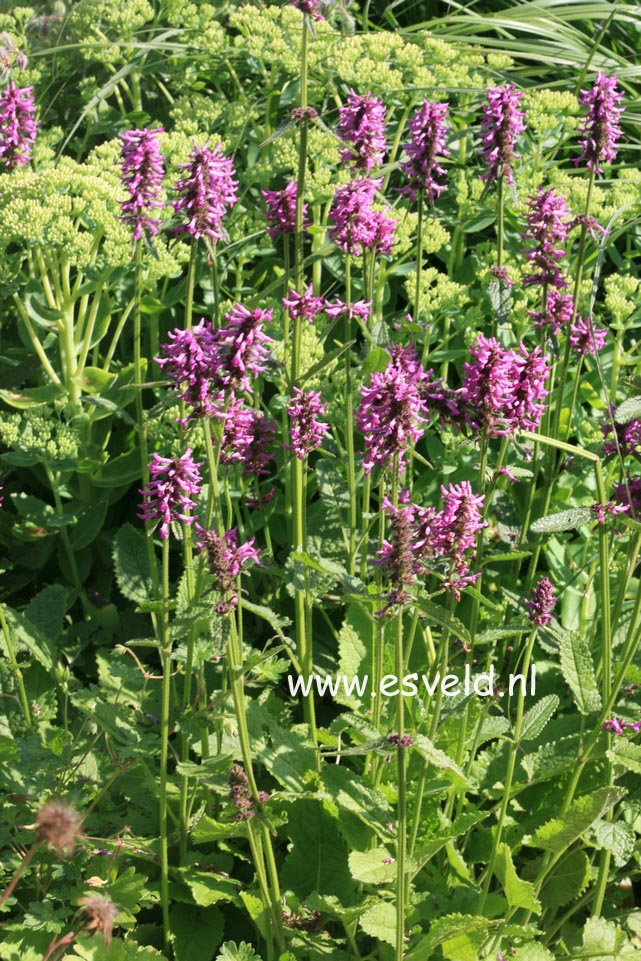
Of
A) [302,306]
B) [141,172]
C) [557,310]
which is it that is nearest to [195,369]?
[302,306]

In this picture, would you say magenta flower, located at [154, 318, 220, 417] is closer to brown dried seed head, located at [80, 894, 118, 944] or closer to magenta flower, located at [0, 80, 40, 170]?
brown dried seed head, located at [80, 894, 118, 944]

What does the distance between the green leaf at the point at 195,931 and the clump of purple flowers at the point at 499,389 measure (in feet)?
3.78

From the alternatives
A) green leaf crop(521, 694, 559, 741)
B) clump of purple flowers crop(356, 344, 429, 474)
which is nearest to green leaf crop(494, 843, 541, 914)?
green leaf crop(521, 694, 559, 741)

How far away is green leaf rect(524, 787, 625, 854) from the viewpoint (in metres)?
1.93

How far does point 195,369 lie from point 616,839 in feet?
3.85

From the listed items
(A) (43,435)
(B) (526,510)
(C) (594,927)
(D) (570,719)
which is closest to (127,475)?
(A) (43,435)

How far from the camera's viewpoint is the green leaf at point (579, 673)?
7.23 ft

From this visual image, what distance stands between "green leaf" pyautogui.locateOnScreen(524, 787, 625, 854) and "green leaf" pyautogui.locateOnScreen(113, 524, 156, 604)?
3.72 feet

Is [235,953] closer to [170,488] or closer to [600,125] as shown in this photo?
[170,488]

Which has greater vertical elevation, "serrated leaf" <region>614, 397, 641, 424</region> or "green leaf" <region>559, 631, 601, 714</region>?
"serrated leaf" <region>614, 397, 641, 424</region>

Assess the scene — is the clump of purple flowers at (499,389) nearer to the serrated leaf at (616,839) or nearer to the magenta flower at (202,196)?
the magenta flower at (202,196)

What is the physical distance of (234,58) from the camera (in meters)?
4.11

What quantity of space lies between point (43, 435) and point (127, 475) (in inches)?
11.3

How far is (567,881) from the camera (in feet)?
7.84
